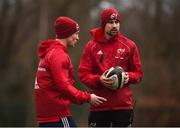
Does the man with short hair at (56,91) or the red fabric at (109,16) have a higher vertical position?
the red fabric at (109,16)

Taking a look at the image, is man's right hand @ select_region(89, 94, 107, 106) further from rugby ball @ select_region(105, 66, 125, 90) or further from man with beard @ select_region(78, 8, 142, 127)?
man with beard @ select_region(78, 8, 142, 127)

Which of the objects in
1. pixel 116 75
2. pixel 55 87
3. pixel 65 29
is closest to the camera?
pixel 55 87

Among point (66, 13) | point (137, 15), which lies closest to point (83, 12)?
point (66, 13)

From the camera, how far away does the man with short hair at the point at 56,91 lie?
7168mm

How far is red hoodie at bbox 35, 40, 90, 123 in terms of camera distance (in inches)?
282

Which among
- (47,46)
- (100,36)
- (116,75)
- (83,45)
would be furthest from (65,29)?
(83,45)

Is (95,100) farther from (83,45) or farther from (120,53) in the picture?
(83,45)

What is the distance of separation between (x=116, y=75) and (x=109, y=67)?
0.33 meters

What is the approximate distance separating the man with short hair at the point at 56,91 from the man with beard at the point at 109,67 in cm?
48

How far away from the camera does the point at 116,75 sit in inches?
303

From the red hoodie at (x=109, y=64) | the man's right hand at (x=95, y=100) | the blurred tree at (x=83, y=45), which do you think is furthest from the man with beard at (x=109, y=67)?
the blurred tree at (x=83, y=45)

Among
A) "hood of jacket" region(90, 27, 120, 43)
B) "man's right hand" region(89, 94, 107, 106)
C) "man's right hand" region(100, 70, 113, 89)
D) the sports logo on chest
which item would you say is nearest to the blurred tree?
"hood of jacket" region(90, 27, 120, 43)

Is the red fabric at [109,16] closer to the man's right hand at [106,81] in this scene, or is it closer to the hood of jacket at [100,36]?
the hood of jacket at [100,36]

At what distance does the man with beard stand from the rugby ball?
0.39 feet
